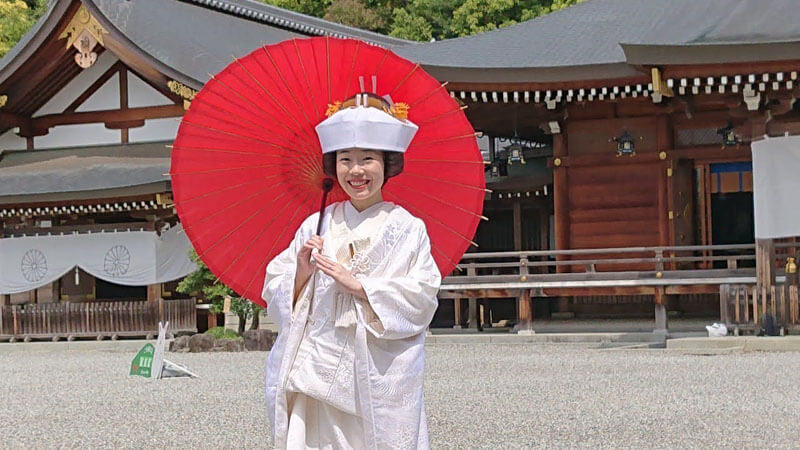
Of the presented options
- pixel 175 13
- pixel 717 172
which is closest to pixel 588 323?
pixel 717 172

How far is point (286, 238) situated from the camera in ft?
13.6

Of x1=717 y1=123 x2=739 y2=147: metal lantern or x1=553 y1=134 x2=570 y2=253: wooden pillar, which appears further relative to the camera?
x1=553 y1=134 x2=570 y2=253: wooden pillar

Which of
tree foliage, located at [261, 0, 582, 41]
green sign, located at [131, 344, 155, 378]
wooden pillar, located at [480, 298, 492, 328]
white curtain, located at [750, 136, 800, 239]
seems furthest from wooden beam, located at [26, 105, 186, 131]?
tree foliage, located at [261, 0, 582, 41]

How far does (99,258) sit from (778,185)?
11439 millimetres

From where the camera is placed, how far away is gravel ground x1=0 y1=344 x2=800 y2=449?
279 inches

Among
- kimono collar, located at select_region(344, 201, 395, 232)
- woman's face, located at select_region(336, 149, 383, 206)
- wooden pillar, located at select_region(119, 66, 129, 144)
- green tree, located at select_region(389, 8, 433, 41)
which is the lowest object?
kimono collar, located at select_region(344, 201, 395, 232)

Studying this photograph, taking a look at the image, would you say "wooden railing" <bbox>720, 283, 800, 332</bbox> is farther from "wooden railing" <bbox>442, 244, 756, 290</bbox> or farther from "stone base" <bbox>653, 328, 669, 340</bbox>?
"stone base" <bbox>653, 328, 669, 340</bbox>

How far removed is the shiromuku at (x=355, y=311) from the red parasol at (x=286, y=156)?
0.24m

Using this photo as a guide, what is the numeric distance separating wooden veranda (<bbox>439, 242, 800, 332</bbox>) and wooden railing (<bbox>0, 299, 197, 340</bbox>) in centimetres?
523

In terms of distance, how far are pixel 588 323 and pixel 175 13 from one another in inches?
449

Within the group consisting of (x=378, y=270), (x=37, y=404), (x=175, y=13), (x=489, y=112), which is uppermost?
(x=175, y=13)

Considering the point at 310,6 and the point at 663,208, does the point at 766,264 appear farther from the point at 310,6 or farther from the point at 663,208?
the point at 310,6

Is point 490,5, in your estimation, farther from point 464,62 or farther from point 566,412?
point 566,412

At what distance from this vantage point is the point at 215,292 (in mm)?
17359
